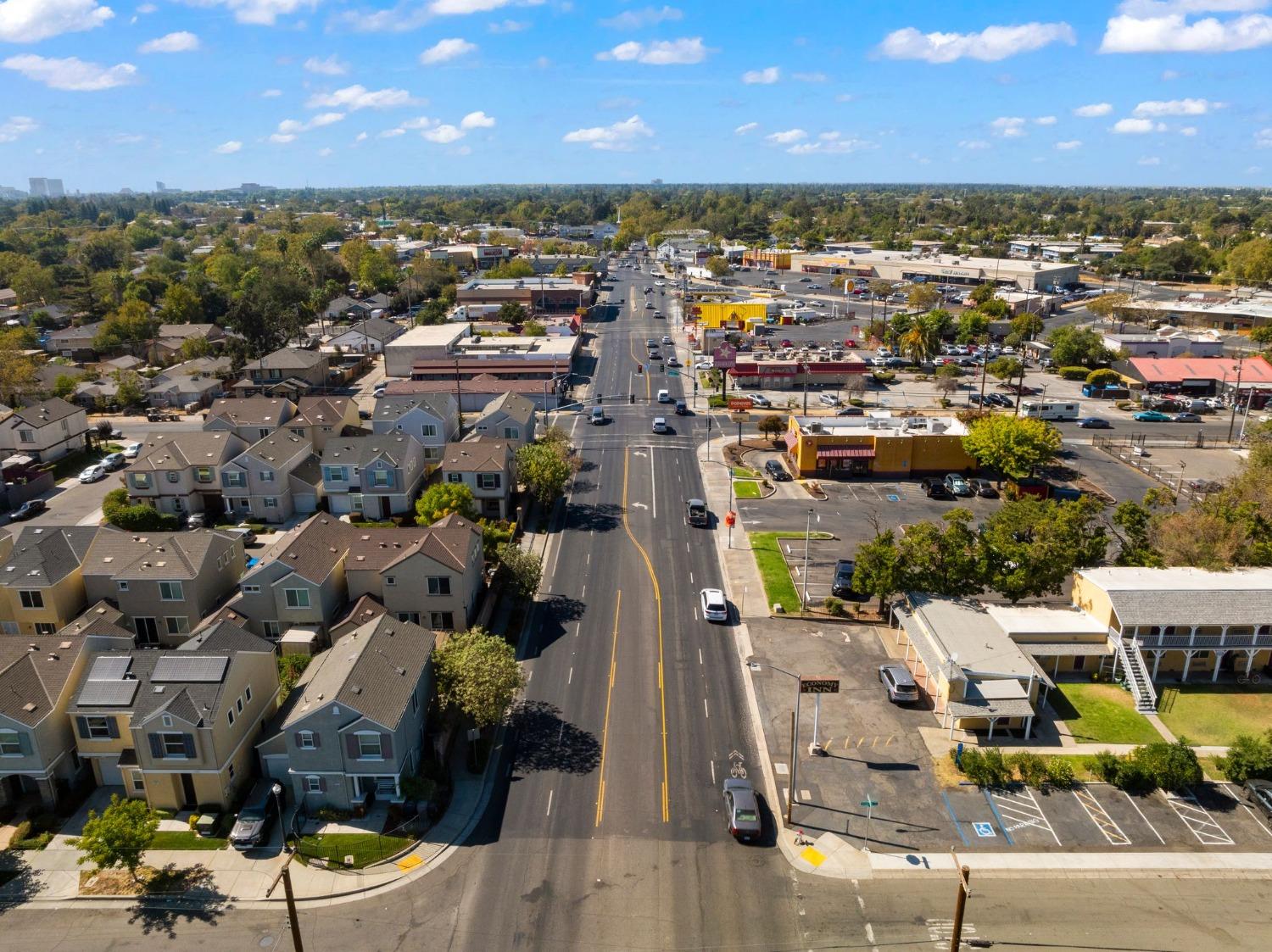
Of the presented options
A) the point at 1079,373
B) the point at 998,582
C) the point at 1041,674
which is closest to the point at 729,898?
the point at 1041,674

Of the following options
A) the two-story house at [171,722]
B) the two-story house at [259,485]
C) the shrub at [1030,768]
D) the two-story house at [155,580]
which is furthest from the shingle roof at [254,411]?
the shrub at [1030,768]

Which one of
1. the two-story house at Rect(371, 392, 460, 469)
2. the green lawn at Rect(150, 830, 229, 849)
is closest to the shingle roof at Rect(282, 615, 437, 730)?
the green lawn at Rect(150, 830, 229, 849)

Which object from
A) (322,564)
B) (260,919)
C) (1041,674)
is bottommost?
(260,919)

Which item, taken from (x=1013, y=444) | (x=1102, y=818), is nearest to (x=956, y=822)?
(x=1102, y=818)

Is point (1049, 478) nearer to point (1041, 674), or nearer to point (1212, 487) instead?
point (1212, 487)

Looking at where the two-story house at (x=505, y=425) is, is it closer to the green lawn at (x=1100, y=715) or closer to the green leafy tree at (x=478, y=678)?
the green leafy tree at (x=478, y=678)

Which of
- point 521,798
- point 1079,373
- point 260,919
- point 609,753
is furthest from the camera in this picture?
point 1079,373
